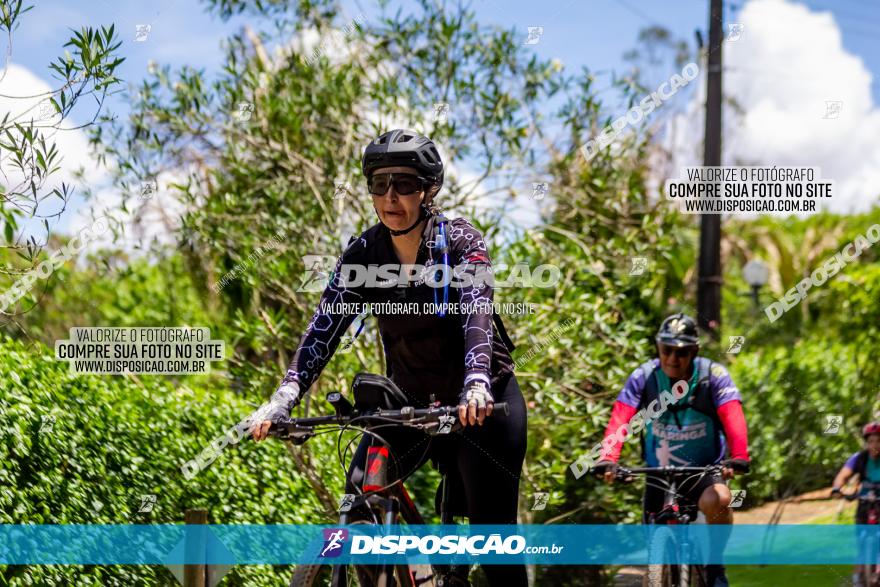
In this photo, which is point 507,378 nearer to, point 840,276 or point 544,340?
point 544,340

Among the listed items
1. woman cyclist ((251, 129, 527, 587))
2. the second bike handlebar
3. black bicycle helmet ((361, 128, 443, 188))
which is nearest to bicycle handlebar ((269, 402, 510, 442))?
woman cyclist ((251, 129, 527, 587))

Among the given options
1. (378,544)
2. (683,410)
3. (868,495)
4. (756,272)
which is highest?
(756,272)

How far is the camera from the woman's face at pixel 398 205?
168 inches

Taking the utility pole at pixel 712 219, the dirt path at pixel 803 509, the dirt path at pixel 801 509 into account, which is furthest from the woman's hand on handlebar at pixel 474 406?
the dirt path at pixel 803 509

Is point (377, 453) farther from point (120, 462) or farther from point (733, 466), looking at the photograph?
point (733, 466)

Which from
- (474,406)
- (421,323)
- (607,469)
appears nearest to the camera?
(474,406)

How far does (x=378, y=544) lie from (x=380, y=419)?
0.45 metres

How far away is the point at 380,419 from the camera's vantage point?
3822 mm

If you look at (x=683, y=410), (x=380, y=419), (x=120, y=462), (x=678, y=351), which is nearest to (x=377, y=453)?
(x=380, y=419)

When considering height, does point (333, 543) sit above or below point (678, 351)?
below

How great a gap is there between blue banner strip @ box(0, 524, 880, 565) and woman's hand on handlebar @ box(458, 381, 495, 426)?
0.51 meters

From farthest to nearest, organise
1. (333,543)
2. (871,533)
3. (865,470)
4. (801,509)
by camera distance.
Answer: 1. (801,509)
2. (865,470)
3. (871,533)
4. (333,543)

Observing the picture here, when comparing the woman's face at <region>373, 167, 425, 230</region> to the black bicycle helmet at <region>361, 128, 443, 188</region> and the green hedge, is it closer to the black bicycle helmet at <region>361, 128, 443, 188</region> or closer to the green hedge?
the black bicycle helmet at <region>361, 128, 443, 188</region>

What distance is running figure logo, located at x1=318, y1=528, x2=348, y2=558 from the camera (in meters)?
3.63
